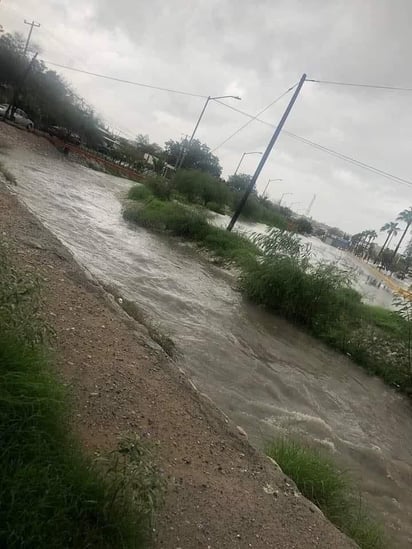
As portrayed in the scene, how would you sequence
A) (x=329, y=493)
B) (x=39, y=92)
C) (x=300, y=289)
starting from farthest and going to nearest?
(x=39, y=92)
(x=300, y=289)
(x=329, y=493)

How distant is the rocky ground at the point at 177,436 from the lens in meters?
2.70

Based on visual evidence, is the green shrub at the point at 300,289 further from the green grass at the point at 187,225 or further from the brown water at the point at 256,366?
the green grass at the point at 187,225

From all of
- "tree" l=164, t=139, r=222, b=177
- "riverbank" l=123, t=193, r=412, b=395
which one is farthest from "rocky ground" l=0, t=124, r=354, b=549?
"tree" l=164, t=139, r=222, b=177

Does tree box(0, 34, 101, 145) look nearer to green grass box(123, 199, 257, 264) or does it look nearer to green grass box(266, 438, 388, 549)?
green grass box(123, 199, 257, 264)

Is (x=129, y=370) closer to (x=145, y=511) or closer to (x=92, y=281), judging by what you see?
(x=145, y=511)

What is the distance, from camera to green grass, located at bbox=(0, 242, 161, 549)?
1814mm

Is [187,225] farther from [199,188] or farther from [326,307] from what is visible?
[199,188]

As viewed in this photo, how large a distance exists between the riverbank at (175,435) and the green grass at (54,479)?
415 mm

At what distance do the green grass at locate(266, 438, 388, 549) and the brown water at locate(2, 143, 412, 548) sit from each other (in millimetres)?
564

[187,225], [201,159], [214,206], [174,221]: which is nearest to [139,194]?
[174,221]

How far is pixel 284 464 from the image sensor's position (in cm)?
399

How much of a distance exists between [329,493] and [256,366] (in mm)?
3652

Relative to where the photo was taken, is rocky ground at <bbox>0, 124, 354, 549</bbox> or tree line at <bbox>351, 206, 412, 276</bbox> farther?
tree line at <bbox>351, 206, 412, 276</bbox>

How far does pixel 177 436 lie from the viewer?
344 centimetres
